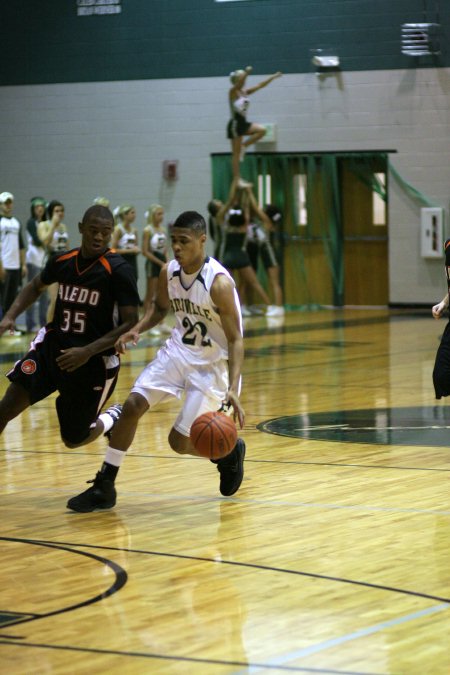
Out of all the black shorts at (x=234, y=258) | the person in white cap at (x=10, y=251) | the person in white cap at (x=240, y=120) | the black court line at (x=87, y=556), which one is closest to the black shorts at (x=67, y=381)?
the black court line at (x=87, y=556)

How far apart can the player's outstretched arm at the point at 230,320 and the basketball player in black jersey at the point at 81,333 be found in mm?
536

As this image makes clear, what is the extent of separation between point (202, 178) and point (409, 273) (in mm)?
4061

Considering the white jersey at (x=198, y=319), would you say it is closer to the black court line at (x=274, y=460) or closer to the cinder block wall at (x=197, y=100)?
the black court line at (x=274, y=460)

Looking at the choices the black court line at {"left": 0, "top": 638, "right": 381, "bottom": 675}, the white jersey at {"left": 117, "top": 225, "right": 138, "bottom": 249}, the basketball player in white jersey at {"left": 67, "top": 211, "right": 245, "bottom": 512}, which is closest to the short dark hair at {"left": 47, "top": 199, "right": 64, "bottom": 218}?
the white jersey at {"left": 117, "top": 225, "right": 138, "bottom": 249}

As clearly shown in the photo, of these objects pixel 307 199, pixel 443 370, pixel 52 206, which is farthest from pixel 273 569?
pixel 307 199

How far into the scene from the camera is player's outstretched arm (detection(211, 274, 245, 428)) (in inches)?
252

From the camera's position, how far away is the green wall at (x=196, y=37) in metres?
20.8

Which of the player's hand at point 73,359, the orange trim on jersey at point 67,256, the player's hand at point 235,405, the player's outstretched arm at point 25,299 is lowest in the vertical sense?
the player's hand at point 235,405

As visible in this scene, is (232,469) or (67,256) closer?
(232,469)

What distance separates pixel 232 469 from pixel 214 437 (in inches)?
27.0

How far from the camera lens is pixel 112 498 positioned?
6.70 m

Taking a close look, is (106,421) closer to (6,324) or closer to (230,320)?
(6,324)

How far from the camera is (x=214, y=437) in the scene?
627 centimetres

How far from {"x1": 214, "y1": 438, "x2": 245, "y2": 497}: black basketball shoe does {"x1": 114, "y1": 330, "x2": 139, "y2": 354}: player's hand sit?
2.65 feet
